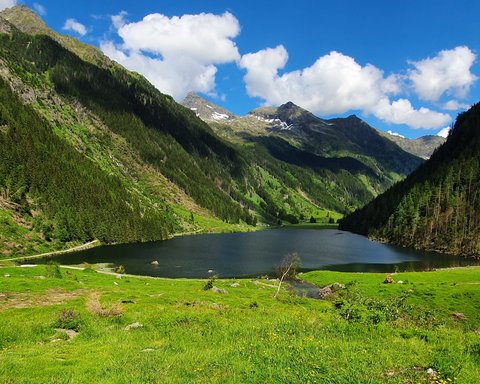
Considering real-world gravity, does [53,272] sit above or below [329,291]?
above

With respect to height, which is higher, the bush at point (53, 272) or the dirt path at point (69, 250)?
the bush at point (53, 272)

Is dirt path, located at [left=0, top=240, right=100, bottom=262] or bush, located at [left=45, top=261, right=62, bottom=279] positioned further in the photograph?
dirt path, located at [left=0, top=240, right=100, bottom=262]

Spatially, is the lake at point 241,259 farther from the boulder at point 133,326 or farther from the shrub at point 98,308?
the boulder at point 133,326

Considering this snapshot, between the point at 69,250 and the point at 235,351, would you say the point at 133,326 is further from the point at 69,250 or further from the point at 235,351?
the point at 69,250

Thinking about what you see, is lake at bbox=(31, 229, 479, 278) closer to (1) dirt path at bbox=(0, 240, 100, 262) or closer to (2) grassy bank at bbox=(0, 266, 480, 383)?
(1) dirt path at bbox=(0, 240, 100, 262)

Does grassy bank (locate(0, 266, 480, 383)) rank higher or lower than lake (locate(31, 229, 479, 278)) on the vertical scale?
higher

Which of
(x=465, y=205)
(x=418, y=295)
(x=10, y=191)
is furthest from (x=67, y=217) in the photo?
(x=465, y=205)

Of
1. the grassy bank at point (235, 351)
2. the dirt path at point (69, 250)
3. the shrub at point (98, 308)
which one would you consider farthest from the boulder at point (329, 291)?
the dirt path at point (69, 250)

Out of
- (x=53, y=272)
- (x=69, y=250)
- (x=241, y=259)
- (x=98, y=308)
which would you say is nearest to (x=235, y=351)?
(x=98, y=308)

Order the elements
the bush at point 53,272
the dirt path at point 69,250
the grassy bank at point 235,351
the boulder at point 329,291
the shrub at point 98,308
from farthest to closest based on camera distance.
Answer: the dirt path at point 69,250
the boulder at point 329,291
the bush at point 53,272
the shrub at point 98,308
the grassy bank at point 235,351

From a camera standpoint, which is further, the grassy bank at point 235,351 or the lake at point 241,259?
the lake at point 241,259

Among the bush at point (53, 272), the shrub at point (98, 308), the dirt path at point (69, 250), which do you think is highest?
the shrub at point (98, 308)

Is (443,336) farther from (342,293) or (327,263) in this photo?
(327,263)

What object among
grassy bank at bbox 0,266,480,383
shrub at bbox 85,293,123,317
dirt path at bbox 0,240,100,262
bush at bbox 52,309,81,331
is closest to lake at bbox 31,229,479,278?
dirt path at bbox 0,240,100,262
